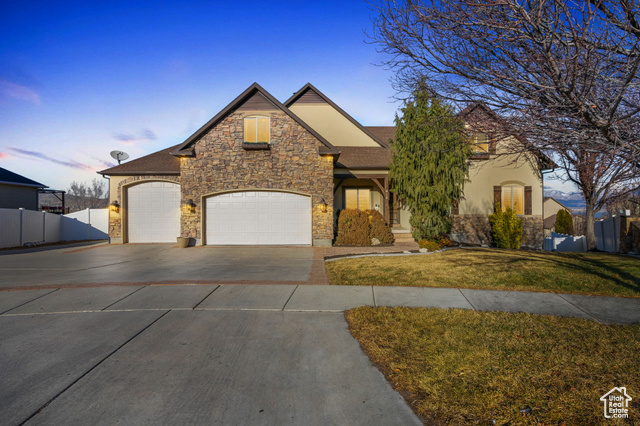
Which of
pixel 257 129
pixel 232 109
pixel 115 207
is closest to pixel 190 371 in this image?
pixel 257 129

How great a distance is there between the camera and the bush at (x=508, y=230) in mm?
15695

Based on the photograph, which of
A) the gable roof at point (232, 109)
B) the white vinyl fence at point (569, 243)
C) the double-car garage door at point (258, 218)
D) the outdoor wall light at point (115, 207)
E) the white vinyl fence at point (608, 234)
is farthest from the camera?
the white vinyl fence at point (569, 243)

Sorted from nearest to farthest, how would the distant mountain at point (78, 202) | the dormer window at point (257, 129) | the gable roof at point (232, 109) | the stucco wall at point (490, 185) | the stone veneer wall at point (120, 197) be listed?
the gable roof at point (232, 109) → the dormer window at point (257, 129) → the stone veneer wall at point (120, 197) → the stucco wall at point (490, 185) → the distant mountain at point (78, 202)

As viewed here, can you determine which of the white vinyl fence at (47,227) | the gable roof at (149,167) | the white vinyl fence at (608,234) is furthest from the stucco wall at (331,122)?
the white vinyl fence at (47,227)

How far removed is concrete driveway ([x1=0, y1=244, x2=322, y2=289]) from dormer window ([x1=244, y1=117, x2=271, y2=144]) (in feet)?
15.0

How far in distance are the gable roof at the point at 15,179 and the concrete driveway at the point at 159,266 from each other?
13913mm

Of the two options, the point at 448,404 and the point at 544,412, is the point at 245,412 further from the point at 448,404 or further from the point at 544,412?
the point at 544,412

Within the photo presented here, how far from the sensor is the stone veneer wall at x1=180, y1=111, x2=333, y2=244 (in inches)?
555

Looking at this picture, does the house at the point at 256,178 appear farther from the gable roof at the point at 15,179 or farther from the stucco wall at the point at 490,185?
the gable roof at the point at 15,179

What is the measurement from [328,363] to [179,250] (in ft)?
35.4

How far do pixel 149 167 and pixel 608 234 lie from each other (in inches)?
871

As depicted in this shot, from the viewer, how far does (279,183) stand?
1413cm

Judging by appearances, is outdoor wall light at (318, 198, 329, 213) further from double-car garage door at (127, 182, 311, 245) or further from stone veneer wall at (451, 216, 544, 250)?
stone veneer wall at (451, 216, 544, 250)

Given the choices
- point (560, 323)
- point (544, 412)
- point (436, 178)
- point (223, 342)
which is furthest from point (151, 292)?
point (436, 178)
